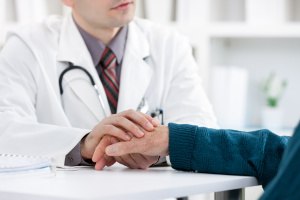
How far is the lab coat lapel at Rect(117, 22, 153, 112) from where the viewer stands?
2.07 metres

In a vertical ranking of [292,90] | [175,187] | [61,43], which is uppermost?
[61,43]

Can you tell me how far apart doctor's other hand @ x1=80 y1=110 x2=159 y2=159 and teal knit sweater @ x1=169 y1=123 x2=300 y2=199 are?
0.08 m

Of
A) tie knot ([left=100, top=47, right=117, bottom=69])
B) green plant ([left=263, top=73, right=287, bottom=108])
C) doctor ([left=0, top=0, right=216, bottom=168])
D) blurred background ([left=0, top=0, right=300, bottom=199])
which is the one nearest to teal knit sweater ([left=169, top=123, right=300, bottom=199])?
doctor ([left=0, top=0, right=216, bottom=168])

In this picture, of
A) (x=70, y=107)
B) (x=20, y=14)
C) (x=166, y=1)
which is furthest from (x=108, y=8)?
(x=20, y=14)

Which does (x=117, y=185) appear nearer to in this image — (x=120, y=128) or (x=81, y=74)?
(x=120, y=128)

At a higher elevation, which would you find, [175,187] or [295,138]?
[295,138]

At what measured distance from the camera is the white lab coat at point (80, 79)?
203cm

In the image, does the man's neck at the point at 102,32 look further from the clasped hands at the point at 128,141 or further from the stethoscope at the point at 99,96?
the clasped hands at the point at 128,141

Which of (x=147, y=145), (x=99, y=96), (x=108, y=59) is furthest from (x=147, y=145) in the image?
(x=108, y=59)

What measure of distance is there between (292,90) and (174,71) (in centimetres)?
101

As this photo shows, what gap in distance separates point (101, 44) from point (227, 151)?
2.81 ft

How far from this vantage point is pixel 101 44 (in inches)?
85.6

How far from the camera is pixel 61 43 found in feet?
7.04

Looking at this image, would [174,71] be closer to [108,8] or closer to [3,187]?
[108,8]
